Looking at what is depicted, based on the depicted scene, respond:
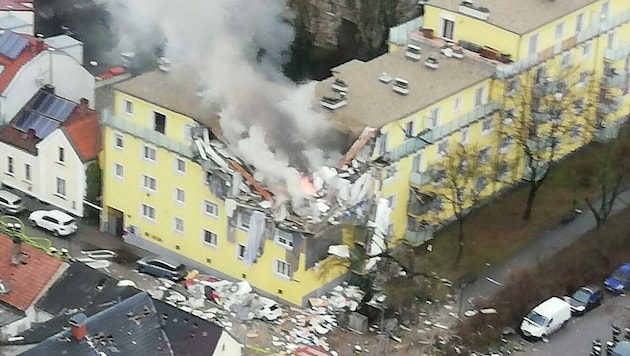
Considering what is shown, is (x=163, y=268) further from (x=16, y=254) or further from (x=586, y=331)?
(x=586, y=331)

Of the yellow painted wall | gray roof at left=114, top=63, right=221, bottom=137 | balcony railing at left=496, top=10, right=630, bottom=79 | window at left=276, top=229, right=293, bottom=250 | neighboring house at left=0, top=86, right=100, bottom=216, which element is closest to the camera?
window at left=276, top=229, right=293, bottom=250

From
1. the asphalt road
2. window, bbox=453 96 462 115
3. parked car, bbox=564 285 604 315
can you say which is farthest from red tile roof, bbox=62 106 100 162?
parked car, bbox=564 285 604 315

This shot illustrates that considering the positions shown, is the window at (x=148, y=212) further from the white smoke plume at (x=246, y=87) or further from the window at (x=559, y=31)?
the window at (x=559, y=31)

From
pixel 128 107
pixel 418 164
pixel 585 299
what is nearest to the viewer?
pixel 585 299

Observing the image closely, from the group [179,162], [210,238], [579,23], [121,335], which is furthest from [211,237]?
[579,23]

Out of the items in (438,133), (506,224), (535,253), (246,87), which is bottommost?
(535,253)

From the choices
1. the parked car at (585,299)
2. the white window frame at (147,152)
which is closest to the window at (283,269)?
the white window frame at (147,152)

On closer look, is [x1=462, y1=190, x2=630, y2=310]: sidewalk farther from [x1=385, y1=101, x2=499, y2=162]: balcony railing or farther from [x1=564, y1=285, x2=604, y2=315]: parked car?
[x1=385, y1=101, x2=499, y2=162]: balcony railing
